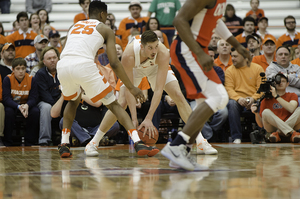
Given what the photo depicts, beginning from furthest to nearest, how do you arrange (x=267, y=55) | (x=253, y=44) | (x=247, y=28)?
(x=247, y=28) → (x=253, y=44) → (x=267, y=55)

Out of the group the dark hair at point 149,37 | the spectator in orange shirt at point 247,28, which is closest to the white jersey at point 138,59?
the dark hair at point 149,37

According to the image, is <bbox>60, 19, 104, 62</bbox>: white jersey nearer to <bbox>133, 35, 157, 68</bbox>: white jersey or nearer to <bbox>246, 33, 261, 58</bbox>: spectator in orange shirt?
<bbox>133, 35, 157, 68</bbox>: white jersey

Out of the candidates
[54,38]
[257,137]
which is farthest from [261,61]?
[54,38]

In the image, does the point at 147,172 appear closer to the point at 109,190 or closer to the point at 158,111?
the point at 109,190

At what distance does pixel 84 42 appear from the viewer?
4.33 m

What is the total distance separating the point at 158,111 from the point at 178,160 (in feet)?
11.0

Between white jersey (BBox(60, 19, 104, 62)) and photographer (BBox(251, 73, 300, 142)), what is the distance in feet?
10.5

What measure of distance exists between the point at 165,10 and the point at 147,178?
7.30 meters

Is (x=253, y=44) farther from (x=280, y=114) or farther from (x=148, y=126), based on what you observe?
(x=148, y=126)

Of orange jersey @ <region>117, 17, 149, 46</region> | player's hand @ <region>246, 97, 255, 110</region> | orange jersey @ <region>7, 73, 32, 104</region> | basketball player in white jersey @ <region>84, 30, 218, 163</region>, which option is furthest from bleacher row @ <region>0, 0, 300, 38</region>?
basketball player in white jersey @ <region>84, 30, 218, 163</region>

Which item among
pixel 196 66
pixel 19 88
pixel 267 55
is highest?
pixel 267 55

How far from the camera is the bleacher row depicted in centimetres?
1232

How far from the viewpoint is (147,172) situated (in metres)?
3.31

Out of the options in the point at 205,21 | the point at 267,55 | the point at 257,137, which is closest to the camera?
the point at 205,21
